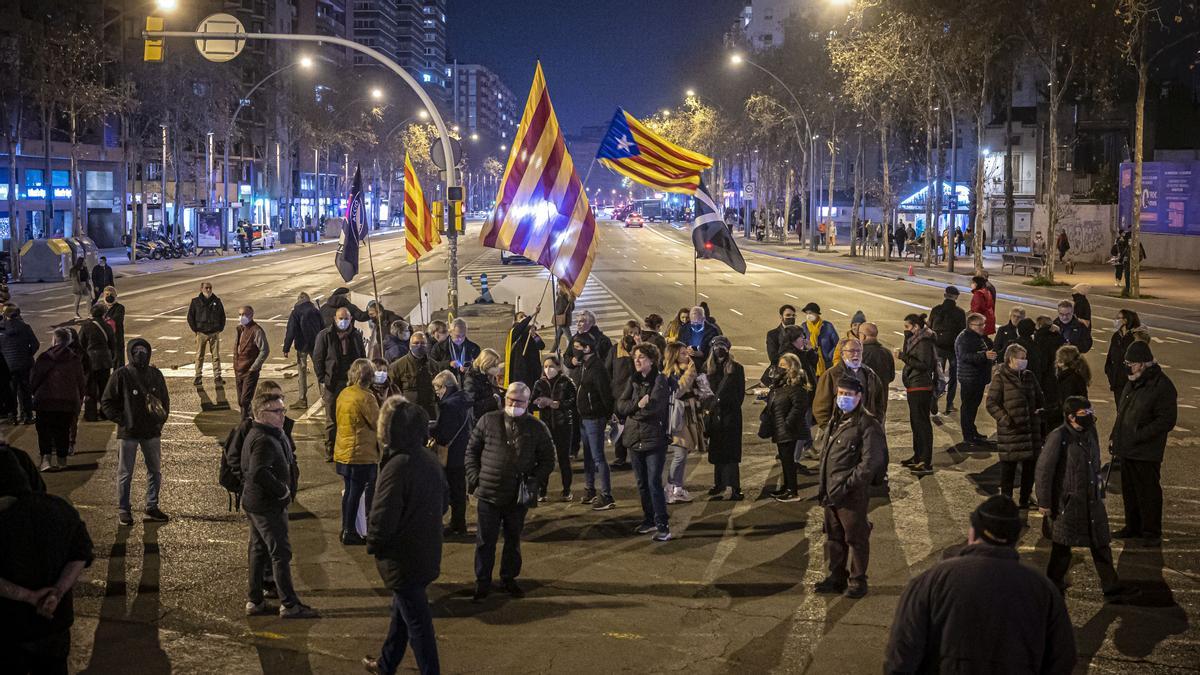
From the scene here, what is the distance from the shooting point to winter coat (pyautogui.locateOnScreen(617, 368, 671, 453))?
10.2 m

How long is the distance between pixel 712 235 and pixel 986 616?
11.4 metres

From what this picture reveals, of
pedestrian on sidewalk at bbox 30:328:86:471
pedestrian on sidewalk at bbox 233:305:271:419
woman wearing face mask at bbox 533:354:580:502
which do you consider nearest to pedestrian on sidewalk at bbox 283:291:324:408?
pedestrian on sidewalk at bbox 233:305:271:419

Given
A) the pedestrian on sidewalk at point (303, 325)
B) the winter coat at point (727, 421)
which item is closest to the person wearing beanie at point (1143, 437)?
the winter coat at point (727, 421)

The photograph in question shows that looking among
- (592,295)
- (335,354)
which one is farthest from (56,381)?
(592,295)

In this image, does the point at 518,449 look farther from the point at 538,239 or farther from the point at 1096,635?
the point at 538,239

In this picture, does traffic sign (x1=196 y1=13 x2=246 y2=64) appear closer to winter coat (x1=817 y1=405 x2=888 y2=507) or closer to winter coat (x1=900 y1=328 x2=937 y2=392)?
winter coat (x1=900 y1=328 x2=937 y2=392)

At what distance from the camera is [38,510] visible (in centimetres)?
569

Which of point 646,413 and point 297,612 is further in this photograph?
point 646,413

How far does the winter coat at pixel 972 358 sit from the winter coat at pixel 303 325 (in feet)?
26.2

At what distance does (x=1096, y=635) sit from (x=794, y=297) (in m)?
28.1

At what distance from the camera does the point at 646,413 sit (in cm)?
1024

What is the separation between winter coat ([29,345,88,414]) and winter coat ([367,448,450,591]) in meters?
6.89

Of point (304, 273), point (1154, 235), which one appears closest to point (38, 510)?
point (304, 273)

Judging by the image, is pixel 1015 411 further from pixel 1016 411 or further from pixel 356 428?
pixel 356 428
